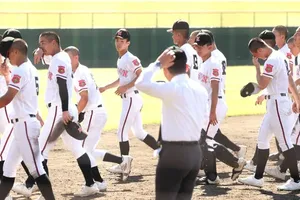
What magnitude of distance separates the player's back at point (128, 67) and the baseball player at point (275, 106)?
2.21 metres

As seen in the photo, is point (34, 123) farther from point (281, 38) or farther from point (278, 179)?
point (281, 38)

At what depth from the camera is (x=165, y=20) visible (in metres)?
61.3

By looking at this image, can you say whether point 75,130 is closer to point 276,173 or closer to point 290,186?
point 290,186

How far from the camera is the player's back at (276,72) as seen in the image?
34.2ft

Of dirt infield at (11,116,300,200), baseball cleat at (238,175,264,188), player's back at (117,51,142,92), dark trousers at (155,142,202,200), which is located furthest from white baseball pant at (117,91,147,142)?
dark trousers at (155,142,202,200)

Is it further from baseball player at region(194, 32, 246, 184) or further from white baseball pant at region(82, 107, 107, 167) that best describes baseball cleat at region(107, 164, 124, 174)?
baseball player at region(194, 32, 246, 184)

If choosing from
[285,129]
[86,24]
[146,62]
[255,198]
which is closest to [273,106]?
[285,129]

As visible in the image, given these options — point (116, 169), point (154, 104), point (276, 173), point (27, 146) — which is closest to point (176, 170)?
point (27, 146)

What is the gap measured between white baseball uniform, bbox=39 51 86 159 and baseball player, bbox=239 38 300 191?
240cm

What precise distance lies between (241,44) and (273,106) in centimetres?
3550

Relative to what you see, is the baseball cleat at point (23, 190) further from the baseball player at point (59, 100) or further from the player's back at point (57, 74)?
the player's back at point (57, 74)

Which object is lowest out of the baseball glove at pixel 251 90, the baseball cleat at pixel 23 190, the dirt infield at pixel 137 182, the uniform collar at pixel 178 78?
the dirt infield at pixel 137 182

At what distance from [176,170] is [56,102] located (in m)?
3.19

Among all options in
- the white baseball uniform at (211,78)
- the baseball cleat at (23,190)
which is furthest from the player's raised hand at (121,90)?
the baseball cleat at (23,190)
